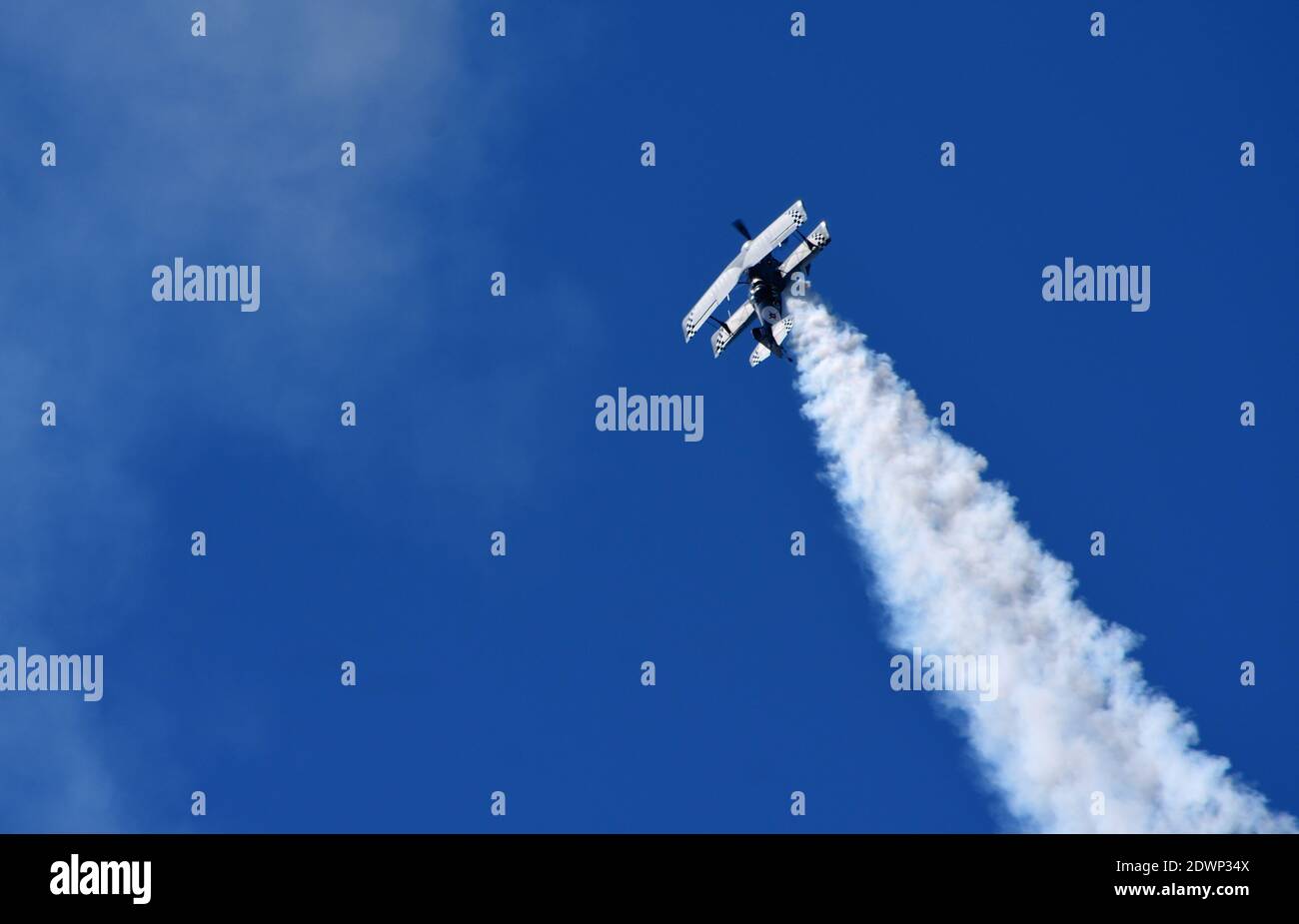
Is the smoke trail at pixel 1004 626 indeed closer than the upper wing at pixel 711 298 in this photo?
Yes

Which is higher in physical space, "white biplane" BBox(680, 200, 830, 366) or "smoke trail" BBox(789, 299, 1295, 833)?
"white biplane" BBox(680, 200, 830, 366)

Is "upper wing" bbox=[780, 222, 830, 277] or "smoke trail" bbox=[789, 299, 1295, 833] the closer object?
"smoke trail" bbox=[789, 299, 1295, 833]

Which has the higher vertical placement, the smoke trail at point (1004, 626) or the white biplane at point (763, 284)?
the white biplane at point (763, 284)

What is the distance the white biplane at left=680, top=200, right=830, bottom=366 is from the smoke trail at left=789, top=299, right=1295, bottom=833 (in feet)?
5.42

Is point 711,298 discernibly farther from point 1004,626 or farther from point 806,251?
point 1004,626

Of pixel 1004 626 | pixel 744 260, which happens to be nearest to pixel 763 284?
pixel 744 260

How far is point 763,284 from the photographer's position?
97312 mm

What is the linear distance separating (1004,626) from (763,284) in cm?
2067

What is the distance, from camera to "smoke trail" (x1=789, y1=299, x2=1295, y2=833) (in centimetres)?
8094

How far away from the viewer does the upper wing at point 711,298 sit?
98.4 meters
